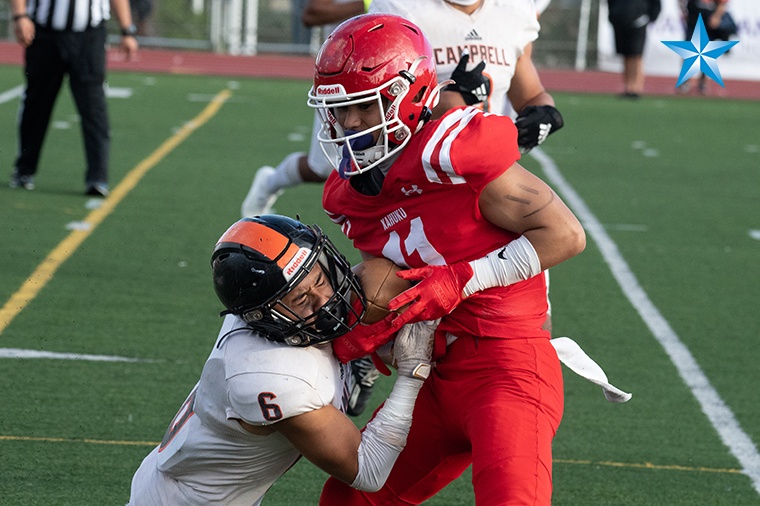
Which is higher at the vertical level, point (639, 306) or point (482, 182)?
point (482, 182)

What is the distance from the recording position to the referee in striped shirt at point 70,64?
8016mm

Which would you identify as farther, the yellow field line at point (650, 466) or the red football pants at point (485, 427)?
the yellow field line at point (650, 466)

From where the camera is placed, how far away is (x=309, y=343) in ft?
9.18

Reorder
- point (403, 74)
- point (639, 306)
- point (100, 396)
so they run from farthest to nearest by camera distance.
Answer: point (639, 306) → point (100, 396) → point (403, 74)

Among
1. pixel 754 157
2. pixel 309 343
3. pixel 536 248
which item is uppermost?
pixel 536 248

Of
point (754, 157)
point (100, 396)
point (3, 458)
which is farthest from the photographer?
point (754, 157)

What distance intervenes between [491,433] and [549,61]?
61.1ft

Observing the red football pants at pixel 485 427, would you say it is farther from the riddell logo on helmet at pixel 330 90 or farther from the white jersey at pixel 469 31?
the white jersey at pixel 469 31

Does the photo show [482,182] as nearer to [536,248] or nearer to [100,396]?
[536,248]

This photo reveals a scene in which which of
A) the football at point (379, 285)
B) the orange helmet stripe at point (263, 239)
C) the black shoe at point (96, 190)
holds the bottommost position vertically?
the black shoe at point (96, 190)

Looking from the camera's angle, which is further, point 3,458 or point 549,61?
point 549,61

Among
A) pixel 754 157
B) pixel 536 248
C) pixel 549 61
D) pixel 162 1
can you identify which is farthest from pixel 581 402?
pixel 162 1

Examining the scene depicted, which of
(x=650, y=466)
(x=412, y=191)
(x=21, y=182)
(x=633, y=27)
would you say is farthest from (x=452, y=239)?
(x=633, y=27)

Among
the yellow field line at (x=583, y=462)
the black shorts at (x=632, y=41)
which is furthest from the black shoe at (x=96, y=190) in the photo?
the black shorts at (x=632, y=41)
